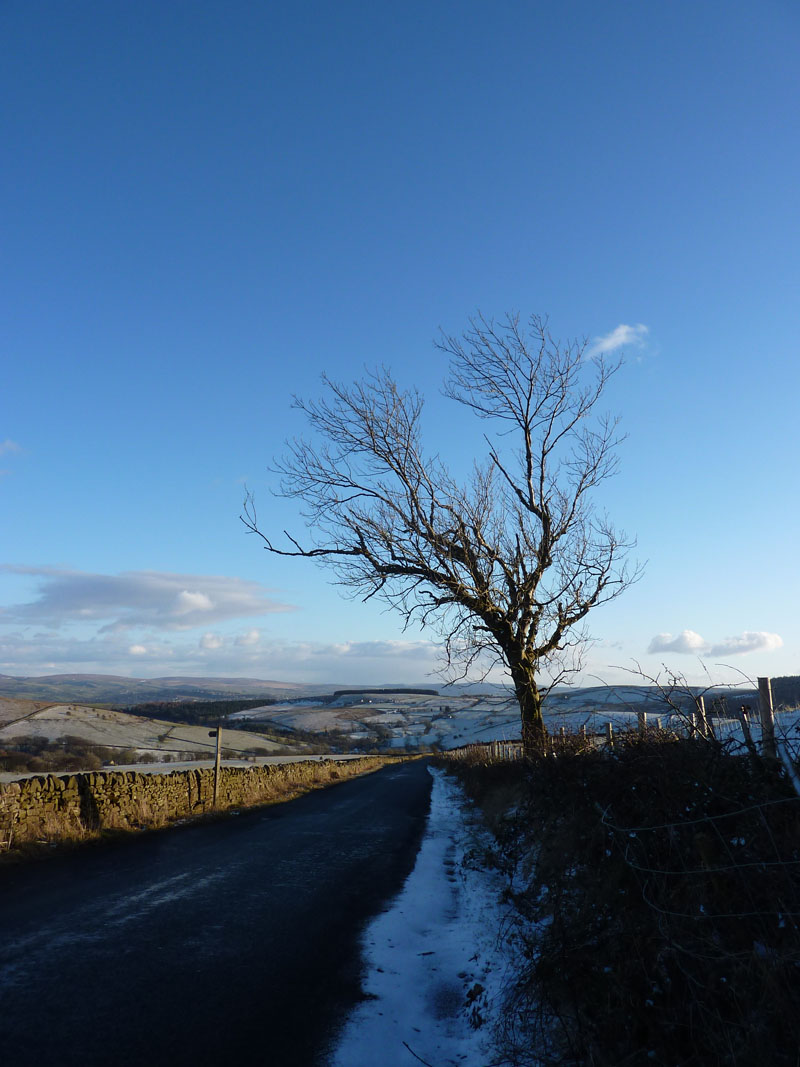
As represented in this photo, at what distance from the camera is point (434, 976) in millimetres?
5824

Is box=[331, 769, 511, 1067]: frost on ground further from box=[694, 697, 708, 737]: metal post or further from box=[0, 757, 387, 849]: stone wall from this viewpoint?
box=[0, 757, 387, 849]: stone wall

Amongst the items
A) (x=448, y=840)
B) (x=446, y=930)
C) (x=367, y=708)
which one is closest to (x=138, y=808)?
(x=448, y=840)

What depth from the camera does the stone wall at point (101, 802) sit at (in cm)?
1147

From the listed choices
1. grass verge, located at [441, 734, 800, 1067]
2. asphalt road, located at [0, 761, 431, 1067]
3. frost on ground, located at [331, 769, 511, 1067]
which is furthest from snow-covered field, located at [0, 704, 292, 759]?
grass verge, located at [441, 734, 800, 1067]

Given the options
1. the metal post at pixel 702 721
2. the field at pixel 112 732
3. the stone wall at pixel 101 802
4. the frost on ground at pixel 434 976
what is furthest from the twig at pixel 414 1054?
the field at pixel 112 732

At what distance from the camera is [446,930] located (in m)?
7.21

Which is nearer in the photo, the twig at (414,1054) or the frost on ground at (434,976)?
the twig at (414,1054)

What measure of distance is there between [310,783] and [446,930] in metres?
24.1

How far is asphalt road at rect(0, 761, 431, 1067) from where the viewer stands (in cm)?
423

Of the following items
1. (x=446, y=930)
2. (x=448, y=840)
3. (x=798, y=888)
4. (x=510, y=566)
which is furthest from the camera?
(x=510, y=566)

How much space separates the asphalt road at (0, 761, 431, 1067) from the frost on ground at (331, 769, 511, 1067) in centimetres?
24

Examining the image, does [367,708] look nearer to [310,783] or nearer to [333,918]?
[310,783]

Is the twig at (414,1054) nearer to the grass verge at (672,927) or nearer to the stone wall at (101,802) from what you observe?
the grass verge at (672,927)

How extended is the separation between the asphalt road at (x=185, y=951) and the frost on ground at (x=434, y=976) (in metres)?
0.24
